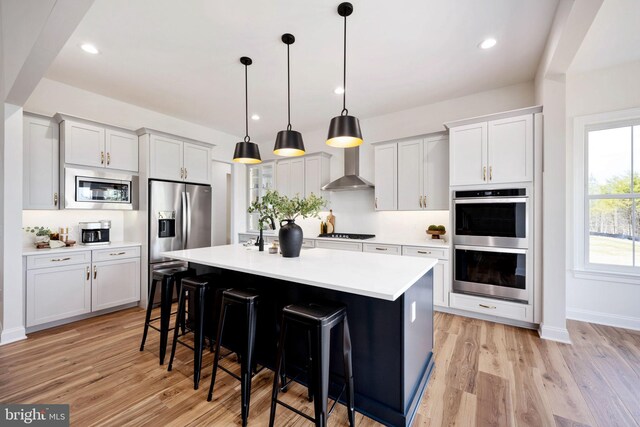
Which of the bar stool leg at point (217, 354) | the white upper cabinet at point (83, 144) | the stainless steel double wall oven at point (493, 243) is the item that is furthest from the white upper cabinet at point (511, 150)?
the white upper cabinet at point (83, 144)

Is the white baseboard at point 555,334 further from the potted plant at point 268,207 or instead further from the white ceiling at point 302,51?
the potted plant at point 268,207

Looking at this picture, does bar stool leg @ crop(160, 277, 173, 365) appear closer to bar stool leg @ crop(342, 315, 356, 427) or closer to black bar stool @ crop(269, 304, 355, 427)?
black bar stool @ crop(269, 304, 355, 427)

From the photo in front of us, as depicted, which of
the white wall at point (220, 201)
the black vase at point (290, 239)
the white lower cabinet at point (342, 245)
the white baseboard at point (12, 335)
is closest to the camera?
the black vase at point (290, 239)

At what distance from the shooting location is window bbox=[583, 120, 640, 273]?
3.10 meters

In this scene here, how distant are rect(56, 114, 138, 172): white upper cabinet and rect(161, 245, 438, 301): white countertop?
6.58 feet

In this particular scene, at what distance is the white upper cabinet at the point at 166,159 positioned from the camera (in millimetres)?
3866

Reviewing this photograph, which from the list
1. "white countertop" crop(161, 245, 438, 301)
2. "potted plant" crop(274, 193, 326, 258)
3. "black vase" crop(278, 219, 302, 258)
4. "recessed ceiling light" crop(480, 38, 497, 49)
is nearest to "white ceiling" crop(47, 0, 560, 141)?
"recessed ceiling light" crop(480, 38, 497, 49)

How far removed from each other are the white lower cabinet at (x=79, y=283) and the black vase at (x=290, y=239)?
8.62ft

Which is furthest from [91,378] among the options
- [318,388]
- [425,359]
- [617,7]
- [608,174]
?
[608,174]

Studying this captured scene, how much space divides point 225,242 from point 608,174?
700 cm

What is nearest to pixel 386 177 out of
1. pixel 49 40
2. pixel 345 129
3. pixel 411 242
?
pixel 411 242

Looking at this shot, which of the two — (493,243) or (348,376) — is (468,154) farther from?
(348,376)

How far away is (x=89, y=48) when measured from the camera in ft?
8.83

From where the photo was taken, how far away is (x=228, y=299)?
6.47 ft
